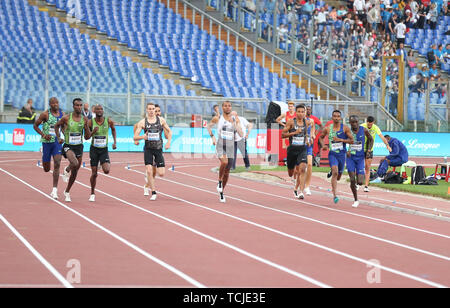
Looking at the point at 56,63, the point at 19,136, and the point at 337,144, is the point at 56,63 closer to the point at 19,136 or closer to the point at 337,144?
the point at 19,136

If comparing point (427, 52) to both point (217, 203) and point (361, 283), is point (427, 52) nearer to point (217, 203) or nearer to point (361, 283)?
point (217, 203)

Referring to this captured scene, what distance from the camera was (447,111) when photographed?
127 ft

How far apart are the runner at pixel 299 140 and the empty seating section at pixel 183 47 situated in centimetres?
2095

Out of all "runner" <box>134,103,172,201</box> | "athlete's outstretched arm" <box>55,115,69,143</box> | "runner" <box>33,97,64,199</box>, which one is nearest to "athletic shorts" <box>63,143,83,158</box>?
"athlete's outstretched arm" <box>55,115,69,143</box>

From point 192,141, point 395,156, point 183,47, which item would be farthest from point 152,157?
point 183,47

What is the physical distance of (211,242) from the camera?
41.1 feet

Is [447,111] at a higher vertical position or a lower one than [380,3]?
lower

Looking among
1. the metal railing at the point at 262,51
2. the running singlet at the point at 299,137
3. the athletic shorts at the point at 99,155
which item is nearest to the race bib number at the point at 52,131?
the athletic shorts at the point at 99,155

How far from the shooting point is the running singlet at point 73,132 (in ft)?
58.9

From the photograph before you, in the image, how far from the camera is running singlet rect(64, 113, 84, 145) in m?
17.9

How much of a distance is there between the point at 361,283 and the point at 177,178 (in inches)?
645

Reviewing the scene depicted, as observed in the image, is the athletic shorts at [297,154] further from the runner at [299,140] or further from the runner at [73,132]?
the runner at [73,132]

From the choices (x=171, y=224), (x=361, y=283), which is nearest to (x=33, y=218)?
(x=171, y=224)

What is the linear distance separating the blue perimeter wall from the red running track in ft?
53.8
